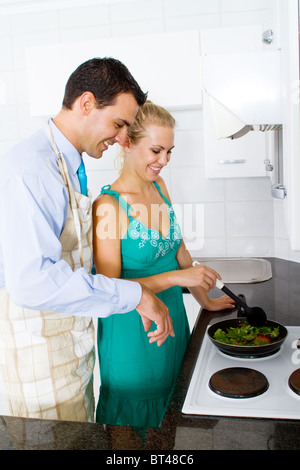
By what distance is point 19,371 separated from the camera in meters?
1.20

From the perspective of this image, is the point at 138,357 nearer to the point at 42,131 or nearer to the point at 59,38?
the point at 42,131

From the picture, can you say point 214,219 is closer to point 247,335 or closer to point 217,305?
point 217,305

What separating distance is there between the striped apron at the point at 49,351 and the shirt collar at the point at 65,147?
0.02 m

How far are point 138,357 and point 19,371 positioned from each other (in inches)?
15.8

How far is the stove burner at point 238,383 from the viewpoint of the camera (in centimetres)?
96

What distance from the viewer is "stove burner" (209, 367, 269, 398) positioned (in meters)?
0.96

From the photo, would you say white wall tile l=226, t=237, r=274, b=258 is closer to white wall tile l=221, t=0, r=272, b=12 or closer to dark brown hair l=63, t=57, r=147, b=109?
white wall tile l=221, t=0, r=272, b=12

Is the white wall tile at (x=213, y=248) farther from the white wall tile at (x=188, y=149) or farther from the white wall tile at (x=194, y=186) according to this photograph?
the white wall tile at (x=188, y=149)

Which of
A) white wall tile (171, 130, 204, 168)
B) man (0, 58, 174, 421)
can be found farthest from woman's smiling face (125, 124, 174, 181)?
white wall tile (171, 130, 204, 168)

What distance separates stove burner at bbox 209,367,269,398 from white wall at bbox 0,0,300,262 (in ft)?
4.79

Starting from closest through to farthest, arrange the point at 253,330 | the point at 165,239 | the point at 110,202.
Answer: the point at 253,330, the point at 110,202, the point at 165,239

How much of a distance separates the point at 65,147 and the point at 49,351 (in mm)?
543

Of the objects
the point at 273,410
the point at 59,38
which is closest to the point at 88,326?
the point at 273,410

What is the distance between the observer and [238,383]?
100 cm
